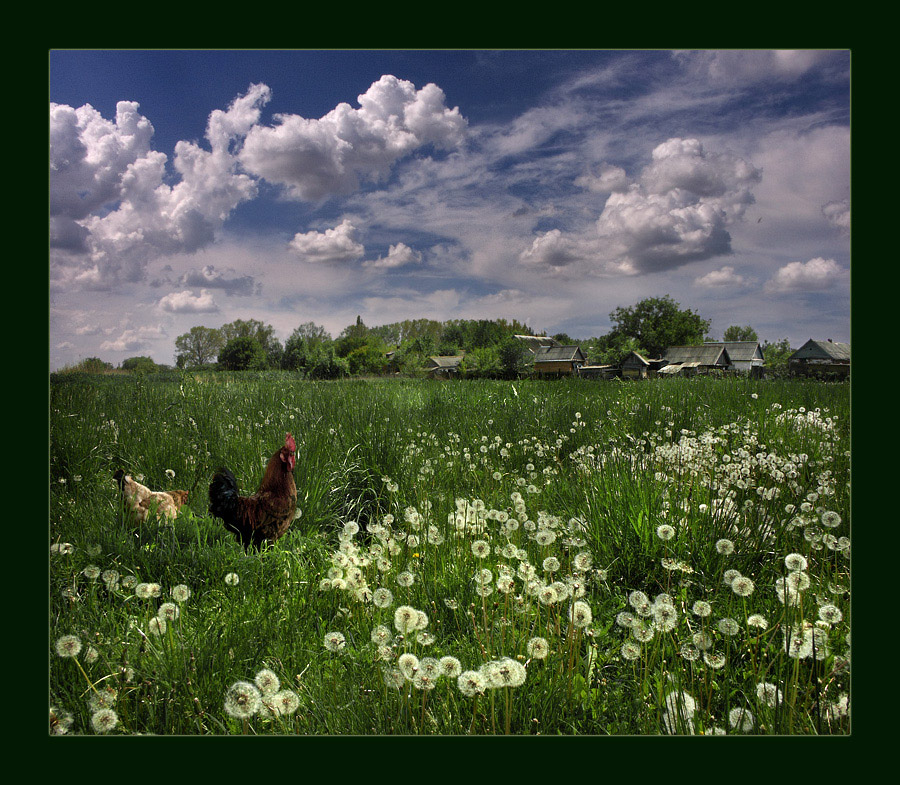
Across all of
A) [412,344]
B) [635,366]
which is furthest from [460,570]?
[635,366]

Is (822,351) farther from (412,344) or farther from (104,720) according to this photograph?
(104,720)

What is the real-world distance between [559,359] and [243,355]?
2.11 m

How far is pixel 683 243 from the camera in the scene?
3268 mm

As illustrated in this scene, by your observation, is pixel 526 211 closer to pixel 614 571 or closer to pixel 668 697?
pixel 614 571

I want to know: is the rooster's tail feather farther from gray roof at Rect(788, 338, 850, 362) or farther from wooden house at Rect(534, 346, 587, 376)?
gray roof at Rect(788, 338, 850, 362)

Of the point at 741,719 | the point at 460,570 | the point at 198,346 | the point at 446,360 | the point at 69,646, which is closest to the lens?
the point at 741,719

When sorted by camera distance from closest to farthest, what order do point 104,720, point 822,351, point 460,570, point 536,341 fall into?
point 104,720
point 460,570
point 822,351
point 536,341

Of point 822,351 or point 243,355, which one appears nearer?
point 822,351

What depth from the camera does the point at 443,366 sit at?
3795mm

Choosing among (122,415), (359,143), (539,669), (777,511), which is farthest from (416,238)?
(777,511)

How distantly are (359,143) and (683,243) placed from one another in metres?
2.09

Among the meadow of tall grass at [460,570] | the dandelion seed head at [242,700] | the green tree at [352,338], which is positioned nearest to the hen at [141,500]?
the meadow of tall grass at [460,570]

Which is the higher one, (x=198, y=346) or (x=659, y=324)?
(x=659, y=324)

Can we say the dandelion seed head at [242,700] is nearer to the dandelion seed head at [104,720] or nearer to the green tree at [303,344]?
the dandelion seed head at [104,720]
